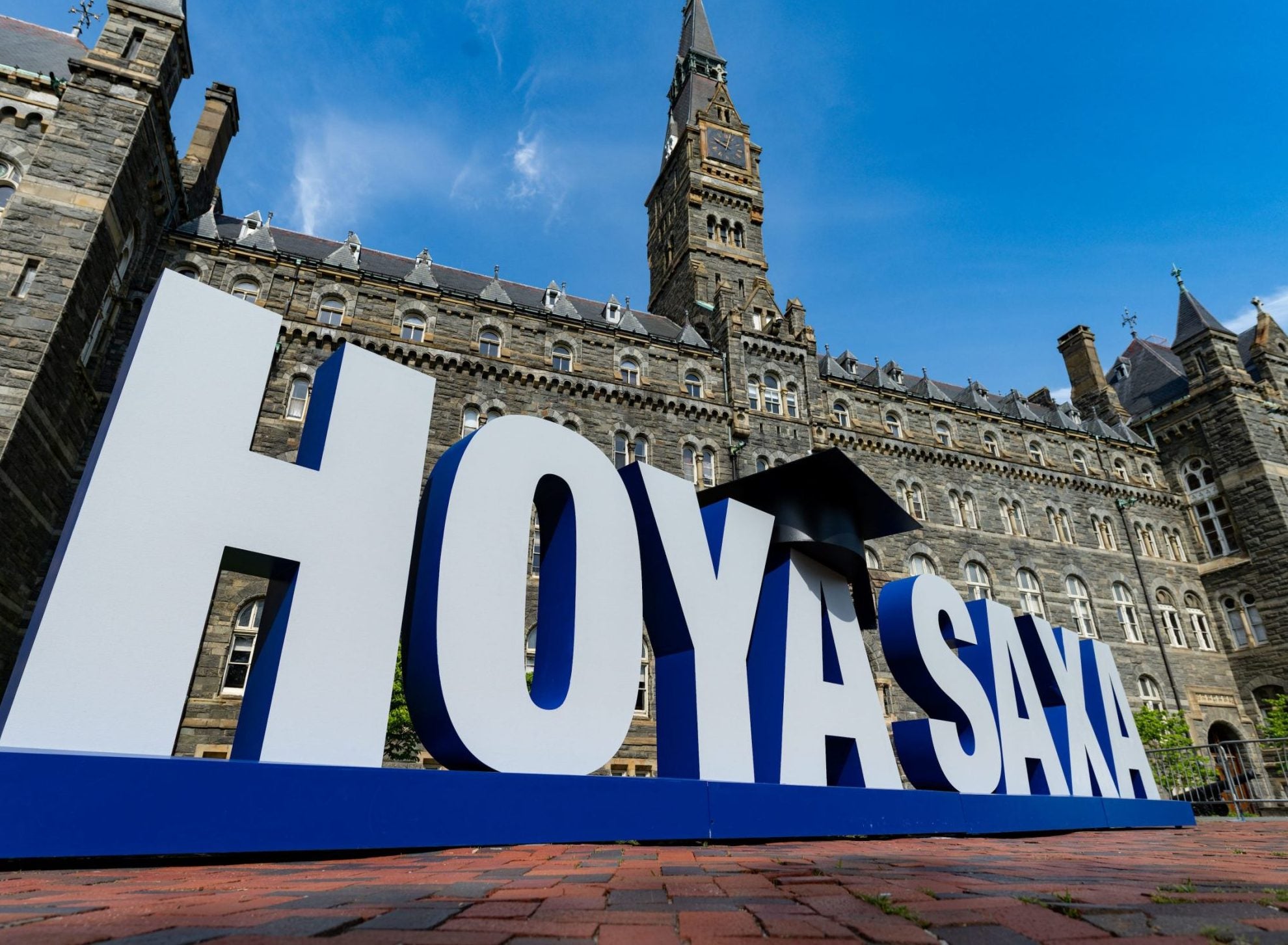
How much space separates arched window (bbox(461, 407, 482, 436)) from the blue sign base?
1563 cm

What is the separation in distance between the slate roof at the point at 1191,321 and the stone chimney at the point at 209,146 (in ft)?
135

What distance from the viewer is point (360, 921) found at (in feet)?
7.83

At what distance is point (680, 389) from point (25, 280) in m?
16.8

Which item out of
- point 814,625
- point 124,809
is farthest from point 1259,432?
point 124,809

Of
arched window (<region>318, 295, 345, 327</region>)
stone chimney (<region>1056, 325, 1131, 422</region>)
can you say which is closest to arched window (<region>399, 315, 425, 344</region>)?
arched window (<region>318, 295, 345, 327</region>)

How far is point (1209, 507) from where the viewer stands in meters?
31.3

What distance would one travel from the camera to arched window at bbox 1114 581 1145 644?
2775 cm

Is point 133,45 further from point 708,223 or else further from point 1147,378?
point 1147,378

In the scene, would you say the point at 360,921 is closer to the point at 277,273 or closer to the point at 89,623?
the point at 89,623

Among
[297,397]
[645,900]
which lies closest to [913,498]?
[297,397]

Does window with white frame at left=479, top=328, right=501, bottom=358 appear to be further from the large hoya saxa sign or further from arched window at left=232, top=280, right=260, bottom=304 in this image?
the large hoya saxa sign

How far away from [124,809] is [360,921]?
2655 mm

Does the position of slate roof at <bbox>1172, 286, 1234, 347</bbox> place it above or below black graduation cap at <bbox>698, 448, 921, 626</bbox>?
above

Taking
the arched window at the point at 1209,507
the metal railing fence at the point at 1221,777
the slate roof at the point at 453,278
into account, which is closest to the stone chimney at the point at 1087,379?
the arched window at the point at 1209,507
